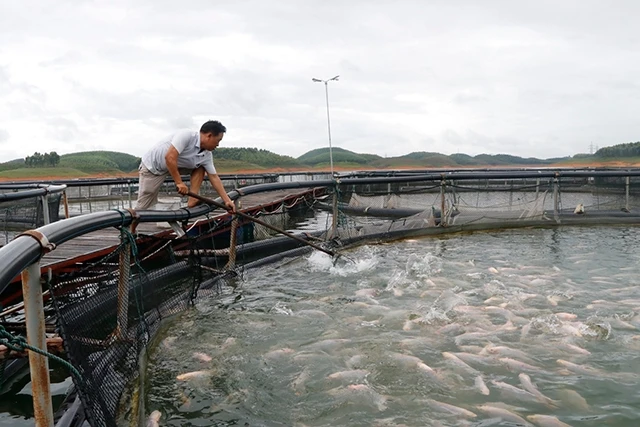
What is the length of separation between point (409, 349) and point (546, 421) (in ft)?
5.29

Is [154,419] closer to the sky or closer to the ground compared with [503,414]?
closer to the sky

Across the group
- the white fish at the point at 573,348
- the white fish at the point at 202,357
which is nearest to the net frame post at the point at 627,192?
the white fish at the point at 573,348

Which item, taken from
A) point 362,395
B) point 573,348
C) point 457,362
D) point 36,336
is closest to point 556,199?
point 573,348

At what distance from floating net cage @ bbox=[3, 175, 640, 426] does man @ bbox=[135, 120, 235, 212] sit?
729mm

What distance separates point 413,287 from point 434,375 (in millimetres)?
3017

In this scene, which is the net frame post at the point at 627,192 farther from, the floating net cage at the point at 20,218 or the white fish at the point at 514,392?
the floating net cage at the point at 20,218

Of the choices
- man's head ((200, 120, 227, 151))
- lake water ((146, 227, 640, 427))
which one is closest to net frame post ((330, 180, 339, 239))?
lake water ((146, 227, 640, 427))

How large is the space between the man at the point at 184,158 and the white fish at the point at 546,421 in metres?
4.11

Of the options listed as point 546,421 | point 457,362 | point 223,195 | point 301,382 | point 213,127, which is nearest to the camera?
point 546,421

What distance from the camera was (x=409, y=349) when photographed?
516cm

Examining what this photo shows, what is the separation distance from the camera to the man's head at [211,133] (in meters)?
6.41

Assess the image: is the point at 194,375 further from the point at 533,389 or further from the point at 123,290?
the point at 533,389

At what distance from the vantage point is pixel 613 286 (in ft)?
24.6

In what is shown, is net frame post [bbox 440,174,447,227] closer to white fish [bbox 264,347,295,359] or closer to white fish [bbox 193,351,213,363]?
white fish [bbox 264,347,295,359]
